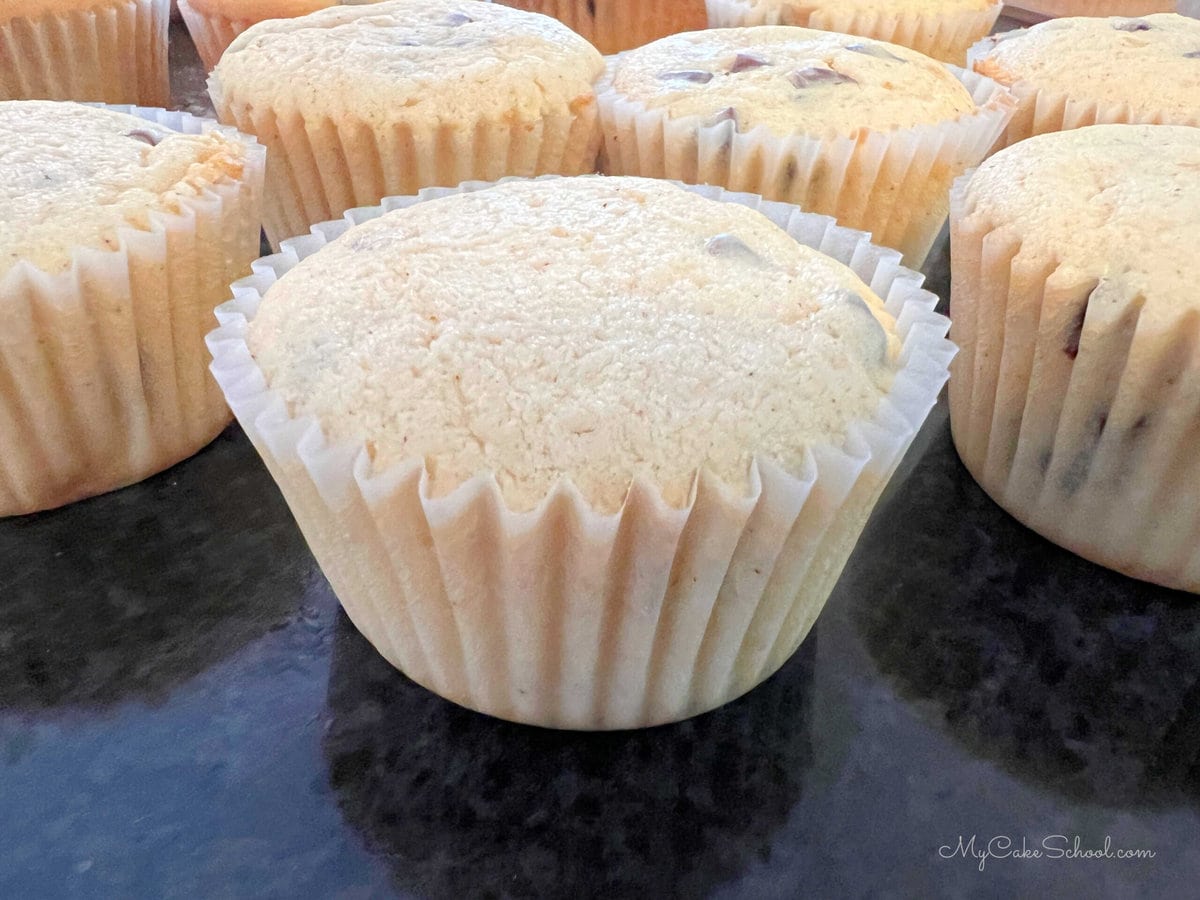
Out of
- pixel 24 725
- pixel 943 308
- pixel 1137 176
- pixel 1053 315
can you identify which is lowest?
pixel 24 725

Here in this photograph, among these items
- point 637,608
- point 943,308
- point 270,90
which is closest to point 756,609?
point 637,608

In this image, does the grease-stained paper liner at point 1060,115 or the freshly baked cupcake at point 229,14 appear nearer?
the grease-stained paper liner at point 1060,115

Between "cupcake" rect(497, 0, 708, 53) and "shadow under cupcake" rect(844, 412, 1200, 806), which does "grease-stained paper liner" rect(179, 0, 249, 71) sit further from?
"shadow under cupcake" rect(844, 412, 1200, 806)

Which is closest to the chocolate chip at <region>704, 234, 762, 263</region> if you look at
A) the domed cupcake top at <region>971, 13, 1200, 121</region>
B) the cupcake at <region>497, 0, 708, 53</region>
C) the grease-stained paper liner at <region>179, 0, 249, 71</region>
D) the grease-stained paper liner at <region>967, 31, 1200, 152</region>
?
the grease-stained paper liner at <region>967, 31, 1200, 152</region>

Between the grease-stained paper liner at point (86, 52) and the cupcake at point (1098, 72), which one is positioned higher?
the cupcake at point (1098, 72)

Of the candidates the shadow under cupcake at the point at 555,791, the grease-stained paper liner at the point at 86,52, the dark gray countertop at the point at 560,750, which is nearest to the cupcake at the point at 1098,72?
the dark gray countertop at the point at 560,750

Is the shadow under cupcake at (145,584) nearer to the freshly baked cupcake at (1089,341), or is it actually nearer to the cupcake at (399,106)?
the cupcake at (399,106)

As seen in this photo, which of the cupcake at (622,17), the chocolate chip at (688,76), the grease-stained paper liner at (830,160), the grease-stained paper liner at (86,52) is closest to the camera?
the grease-stained paper liner at (830,160)

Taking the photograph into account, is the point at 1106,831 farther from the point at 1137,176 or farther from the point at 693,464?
the point at 1137,176
